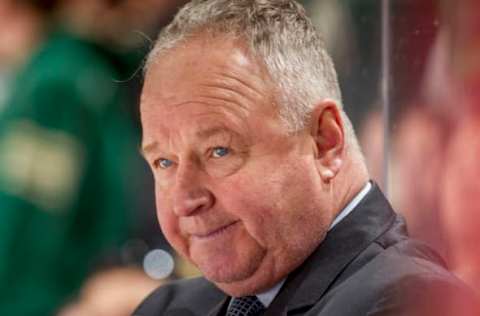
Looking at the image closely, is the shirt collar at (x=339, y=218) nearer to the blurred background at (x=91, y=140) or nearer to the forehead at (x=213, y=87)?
the blurred background at (x=91, y=140)

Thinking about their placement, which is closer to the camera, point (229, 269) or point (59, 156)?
point (59, 156)

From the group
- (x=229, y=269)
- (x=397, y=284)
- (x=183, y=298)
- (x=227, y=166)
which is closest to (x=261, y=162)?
(x=227, y=166)

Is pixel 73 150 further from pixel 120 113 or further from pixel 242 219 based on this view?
pixel 242 219

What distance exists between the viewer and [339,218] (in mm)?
1287

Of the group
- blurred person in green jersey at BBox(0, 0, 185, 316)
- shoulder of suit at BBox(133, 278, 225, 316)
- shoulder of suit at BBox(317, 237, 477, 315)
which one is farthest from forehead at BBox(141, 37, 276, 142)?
Answer: shoulder of suit at BBox(133, 278, 225, 316)

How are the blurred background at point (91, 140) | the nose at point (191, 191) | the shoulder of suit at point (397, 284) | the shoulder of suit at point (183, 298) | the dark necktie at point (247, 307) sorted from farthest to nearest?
the shoulder of suit at point (183, 298), the dark necktie at point (247, 307), the nose at point (191, 191), the blurred background at point (91, 140), the shoulder of suit at point (397, 284)

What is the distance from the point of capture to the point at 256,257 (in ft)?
4.10

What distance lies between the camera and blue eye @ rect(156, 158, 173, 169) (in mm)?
1250

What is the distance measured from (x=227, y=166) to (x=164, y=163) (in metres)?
0.10

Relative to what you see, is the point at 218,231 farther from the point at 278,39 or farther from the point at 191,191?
the point at 278,39

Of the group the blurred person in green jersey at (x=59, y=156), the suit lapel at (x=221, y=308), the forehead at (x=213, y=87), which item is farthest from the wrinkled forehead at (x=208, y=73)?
the suit lapel at (x=221, y=308)

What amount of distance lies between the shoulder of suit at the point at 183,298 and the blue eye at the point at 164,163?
280mm

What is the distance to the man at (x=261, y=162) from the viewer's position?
121 cm

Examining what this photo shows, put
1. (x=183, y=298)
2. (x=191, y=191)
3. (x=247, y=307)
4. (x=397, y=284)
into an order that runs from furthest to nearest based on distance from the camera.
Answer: (x=183, y=298) < (x=247, y=307) < (x=191, y=191) < (x=397, y=284)
